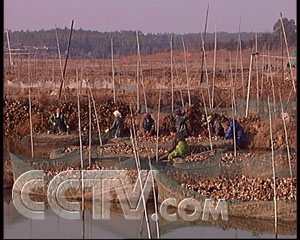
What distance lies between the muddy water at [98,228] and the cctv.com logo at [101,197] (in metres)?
0.11

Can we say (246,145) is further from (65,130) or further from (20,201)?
(20,201)

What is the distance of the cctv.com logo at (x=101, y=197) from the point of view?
704 centimetres

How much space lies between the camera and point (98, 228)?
6953 millimetres

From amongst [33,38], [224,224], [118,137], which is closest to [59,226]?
[224,224]

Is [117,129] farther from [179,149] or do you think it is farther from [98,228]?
[98,228]

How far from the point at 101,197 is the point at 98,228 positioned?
2.05 feet

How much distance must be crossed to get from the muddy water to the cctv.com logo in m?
0.11

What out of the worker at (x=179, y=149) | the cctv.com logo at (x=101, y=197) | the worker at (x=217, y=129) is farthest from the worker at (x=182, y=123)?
the cctv.com logo at (x=101, y=197)

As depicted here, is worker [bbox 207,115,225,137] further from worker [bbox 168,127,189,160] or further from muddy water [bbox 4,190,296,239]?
muddy water [bbox 4,190,296,239]

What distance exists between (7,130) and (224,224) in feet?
19.5

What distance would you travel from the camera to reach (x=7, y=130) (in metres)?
11.9

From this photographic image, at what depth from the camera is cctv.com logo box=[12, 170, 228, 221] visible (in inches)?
277

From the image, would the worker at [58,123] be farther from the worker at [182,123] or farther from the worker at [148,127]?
the worker at [182,123]

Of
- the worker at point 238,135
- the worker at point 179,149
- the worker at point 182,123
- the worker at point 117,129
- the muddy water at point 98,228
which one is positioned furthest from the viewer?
the worker at point 182,123
